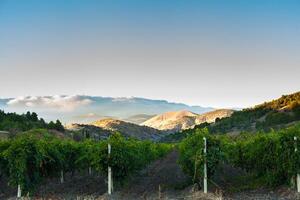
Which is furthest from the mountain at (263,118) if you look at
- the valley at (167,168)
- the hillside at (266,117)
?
the valley at (167,168)

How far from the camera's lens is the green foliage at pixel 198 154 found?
79.0 ft

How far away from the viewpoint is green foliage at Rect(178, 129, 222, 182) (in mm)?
24094

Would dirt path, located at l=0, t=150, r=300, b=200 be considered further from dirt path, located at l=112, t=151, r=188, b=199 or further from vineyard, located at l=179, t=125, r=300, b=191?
vineyard, located at l=179, t=125, r=300, b=191

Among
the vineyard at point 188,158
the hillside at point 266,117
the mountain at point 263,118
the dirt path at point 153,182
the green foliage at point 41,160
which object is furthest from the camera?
the hillside at point 266,117

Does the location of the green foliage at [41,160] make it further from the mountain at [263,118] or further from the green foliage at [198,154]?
the mountain at [263,118]

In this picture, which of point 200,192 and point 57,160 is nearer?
point 200,192

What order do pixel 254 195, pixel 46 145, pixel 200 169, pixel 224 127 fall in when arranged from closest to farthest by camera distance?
1. pixel 254 195
2. pixel 200 169
3. pixel 46 145
4. pixel 224 127

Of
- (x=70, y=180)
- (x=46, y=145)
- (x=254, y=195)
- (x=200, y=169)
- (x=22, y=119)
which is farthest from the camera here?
(x=22, y=119)

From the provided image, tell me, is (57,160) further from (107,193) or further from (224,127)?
(224,127)

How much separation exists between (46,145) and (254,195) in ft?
43.3

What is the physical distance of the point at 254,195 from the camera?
22562 millimetres

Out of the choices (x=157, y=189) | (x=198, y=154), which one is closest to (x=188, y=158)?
(x=198, y=154)

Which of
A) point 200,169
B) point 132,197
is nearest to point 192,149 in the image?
point 200,169

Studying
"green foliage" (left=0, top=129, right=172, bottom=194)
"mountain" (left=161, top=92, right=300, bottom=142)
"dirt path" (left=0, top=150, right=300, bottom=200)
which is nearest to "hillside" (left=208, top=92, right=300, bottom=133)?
"mountain" (left=161, top=92, right=300, bottom=142)
